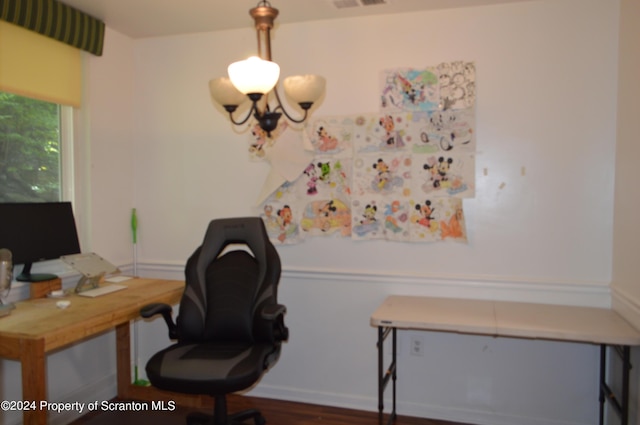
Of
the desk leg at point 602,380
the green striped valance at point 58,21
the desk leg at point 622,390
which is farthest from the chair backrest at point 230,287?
the desk leg at point 602,380

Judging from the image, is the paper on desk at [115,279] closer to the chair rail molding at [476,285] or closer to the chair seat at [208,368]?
the chair seat at [208,368]

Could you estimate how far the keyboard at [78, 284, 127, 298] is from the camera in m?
2.56

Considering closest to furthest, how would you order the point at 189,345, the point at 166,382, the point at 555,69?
1. the point at 166,382
2. the point at 189,345
3. the point at 555,69

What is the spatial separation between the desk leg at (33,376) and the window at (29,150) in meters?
1.16

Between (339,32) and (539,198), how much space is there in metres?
1.61

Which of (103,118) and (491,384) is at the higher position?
(103,118)

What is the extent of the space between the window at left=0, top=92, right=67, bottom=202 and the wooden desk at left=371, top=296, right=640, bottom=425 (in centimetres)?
216

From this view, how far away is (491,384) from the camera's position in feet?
9.21

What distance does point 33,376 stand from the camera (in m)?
1.87

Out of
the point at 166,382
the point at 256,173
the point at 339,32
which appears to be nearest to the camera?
the point at 166,382

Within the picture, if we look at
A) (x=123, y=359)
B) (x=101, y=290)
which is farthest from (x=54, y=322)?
(x=123, y=359)

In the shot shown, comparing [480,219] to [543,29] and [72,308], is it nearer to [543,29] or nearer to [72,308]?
[543,29]

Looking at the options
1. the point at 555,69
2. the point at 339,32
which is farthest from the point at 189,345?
the point at 555,69

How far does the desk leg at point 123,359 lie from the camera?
3.07m
